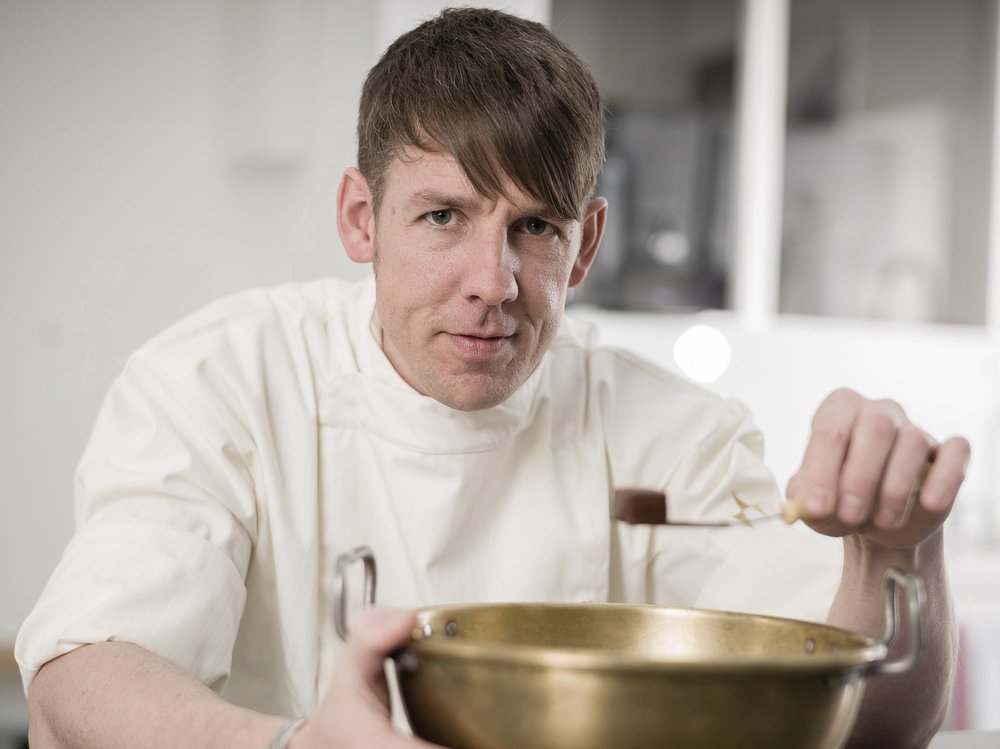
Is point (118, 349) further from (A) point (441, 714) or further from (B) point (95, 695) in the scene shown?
(A) point (441, 714)

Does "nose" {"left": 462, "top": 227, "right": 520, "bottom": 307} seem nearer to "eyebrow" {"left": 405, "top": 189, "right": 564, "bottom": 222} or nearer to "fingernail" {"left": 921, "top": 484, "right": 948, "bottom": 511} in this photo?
"eyebrow" {"left": 405, "top": 189, "right": 564, "bottom": 222}

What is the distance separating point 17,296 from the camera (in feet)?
8.98

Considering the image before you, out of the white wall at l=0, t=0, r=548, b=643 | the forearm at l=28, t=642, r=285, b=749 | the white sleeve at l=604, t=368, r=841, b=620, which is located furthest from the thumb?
the white wall at l=0, t=0, r=548, b=643

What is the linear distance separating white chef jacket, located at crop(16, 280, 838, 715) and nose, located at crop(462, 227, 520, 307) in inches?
8.4

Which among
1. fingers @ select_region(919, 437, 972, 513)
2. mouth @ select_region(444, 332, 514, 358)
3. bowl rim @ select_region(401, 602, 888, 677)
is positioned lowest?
bowl rim @ select_region(401, 602, 888, 677)

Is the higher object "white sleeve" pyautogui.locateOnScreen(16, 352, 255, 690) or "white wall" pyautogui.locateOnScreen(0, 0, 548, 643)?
"white wall" pyautogui.locateOnScreen(0, 0, 548, 643)

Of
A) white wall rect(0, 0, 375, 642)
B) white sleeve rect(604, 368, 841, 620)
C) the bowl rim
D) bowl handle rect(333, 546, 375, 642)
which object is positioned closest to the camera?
the bowl rim

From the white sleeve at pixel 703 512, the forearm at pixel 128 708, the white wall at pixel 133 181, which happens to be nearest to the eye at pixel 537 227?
the white sleeve at pixel 703 512

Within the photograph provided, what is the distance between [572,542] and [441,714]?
2.64ft

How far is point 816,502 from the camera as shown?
870 millimetres

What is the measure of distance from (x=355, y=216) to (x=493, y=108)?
1.00ft

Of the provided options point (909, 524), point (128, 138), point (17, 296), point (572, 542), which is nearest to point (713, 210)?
point (128, 138)

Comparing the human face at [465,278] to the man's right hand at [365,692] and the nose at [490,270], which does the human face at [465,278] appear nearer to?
the nose at [490,270]

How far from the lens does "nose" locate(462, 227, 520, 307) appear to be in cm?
121
